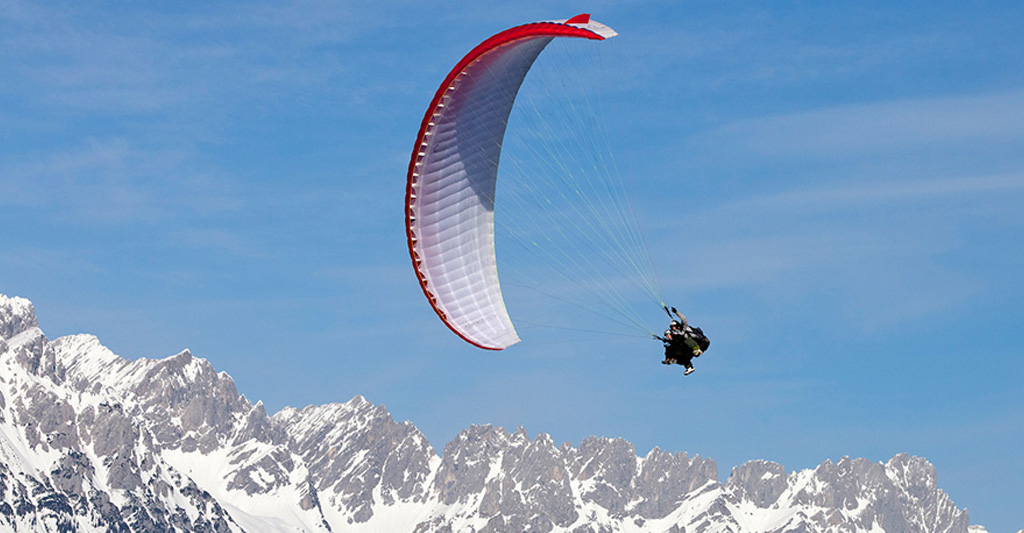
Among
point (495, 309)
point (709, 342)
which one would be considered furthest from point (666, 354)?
point (495, 309)

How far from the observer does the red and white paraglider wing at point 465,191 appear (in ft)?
176

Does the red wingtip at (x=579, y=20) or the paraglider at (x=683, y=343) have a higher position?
the red wingtip at (x=579, y=20)

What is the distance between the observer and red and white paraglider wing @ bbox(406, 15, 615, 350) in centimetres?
5359

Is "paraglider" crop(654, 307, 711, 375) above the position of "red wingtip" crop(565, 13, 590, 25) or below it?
below

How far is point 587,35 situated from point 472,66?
678cm

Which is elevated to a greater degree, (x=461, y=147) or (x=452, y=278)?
(x=461, y=147)

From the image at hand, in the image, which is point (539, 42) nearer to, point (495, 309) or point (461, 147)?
point (461, 147)

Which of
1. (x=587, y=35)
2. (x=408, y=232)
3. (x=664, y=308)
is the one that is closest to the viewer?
(x=587, y=35)

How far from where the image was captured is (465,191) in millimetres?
55406

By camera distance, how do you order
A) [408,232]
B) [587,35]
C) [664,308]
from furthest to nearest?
[408,232], [664,308], [587,35]

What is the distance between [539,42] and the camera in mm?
53219

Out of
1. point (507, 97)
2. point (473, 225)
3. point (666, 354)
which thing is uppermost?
point (507, 97)

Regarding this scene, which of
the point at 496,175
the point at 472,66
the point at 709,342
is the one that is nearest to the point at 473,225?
the point at 496,175

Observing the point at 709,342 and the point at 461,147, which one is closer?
the point at 709,342
